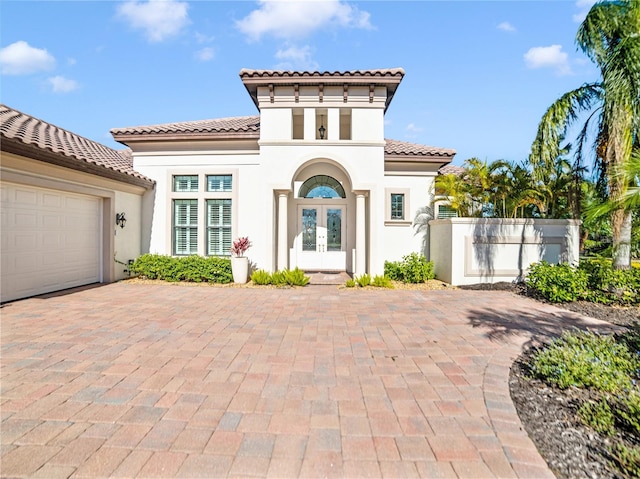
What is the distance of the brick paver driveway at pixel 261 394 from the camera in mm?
2457

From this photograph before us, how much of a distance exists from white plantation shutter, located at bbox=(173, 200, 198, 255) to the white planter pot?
6.24 feet

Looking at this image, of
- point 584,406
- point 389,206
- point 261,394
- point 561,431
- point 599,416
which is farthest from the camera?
point 389,206

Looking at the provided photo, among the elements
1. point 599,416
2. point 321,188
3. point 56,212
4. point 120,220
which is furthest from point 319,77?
→ point 599,416

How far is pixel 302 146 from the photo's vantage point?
10602mm

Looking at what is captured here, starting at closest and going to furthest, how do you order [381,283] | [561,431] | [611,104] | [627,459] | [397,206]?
1. [627,459]
2. [561,431]
3. [611,104]
4. [381,283]
5. [397,206]

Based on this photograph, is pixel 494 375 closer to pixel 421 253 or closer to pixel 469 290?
pixel 469 290

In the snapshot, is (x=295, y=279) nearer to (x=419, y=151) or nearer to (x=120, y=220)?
(x=120, y=220)

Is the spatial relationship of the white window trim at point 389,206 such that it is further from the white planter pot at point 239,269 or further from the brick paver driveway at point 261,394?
the brick paver driveway at point 261,394

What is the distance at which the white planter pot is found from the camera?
1034 cm

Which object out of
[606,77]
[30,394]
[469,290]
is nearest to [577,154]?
[606,77]

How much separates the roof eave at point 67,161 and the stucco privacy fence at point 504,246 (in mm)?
10655

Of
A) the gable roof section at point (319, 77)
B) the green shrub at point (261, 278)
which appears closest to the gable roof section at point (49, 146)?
the gable roof section at point (319, 77)

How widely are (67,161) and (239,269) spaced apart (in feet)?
18.0

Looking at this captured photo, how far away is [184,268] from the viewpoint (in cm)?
1042
